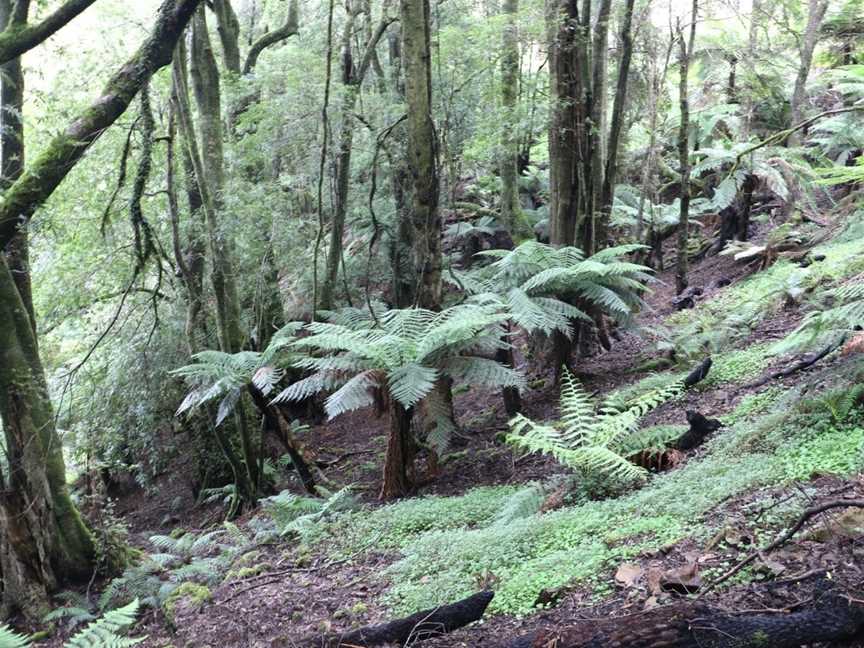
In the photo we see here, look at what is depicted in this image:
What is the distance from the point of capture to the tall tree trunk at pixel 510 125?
10023mm

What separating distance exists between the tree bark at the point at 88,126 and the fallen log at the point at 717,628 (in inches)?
190

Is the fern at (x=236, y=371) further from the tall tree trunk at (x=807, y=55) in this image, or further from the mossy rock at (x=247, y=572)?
the tall tree trunk at (x=807, y=55)

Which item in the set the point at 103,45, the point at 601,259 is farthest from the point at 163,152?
the point at 601,259

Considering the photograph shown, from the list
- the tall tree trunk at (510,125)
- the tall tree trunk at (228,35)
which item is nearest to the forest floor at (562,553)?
the tall tree trunk at (510,125)

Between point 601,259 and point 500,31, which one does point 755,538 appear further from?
point 500,31

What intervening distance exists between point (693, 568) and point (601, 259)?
5203 millimetres

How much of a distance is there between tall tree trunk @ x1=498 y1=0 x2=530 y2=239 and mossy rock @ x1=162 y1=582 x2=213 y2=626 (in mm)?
6775

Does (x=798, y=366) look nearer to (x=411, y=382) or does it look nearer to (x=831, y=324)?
(x=831, y=324)

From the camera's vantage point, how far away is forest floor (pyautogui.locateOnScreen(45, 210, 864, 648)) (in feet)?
9.42

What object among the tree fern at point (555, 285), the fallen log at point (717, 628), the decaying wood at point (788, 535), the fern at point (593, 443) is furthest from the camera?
the tree fern at point (555, 285)

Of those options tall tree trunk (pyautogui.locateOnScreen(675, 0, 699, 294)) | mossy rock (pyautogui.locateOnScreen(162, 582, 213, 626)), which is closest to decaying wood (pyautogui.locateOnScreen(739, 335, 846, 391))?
mossy rock (pyautogui.locateOnScreen(162, 582, 213, 626))

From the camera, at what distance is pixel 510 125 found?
9734 mm

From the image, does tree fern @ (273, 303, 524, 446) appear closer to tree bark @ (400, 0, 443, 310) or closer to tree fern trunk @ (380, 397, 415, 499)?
tree fern trunk @ (380, 397, 415, 499)

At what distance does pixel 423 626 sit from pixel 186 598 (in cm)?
291
